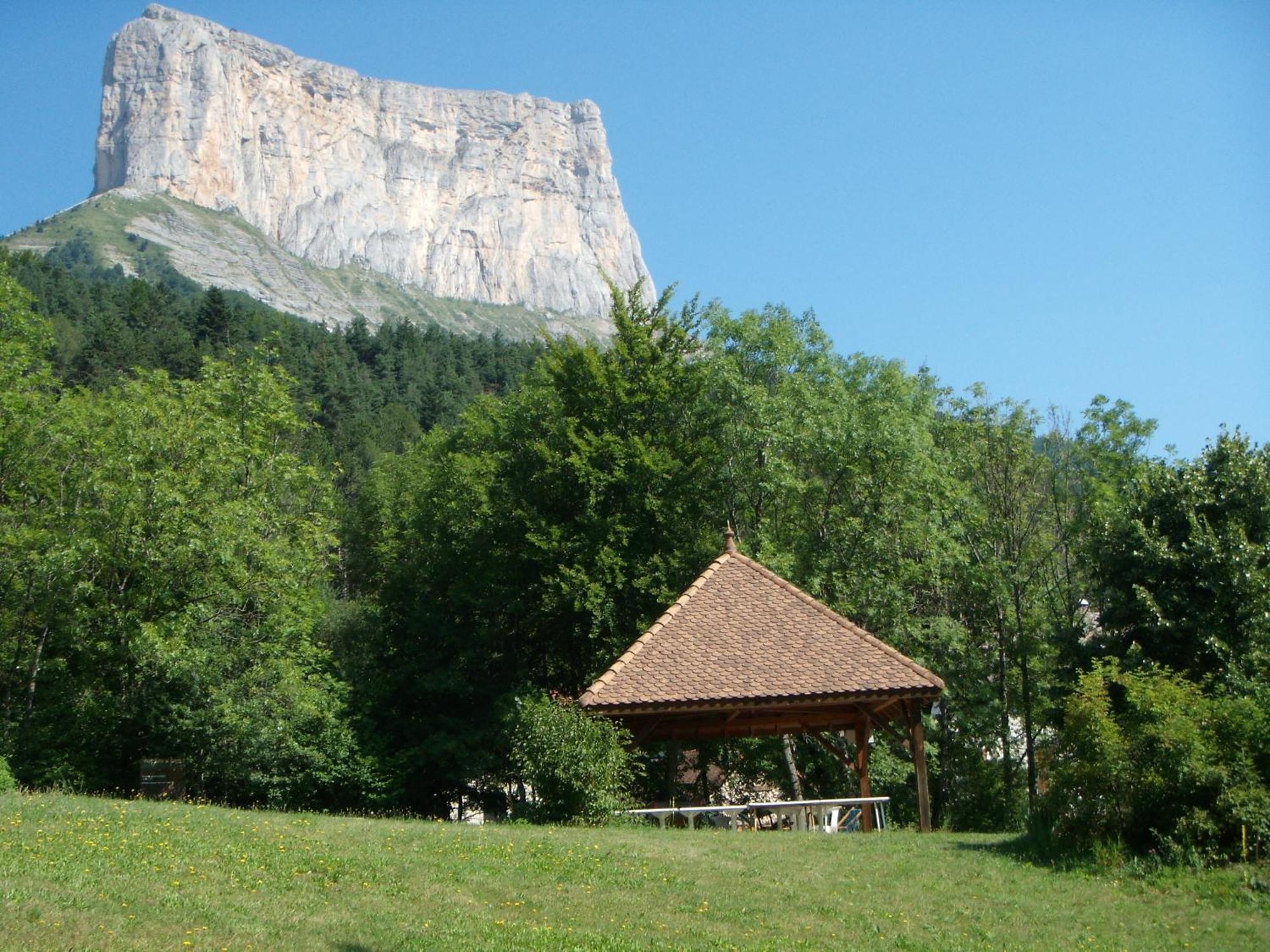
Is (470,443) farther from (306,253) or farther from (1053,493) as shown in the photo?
(306,253)

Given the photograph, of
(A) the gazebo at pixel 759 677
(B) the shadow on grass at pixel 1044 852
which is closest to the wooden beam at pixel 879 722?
(A) the gazebo at pixel 759 677

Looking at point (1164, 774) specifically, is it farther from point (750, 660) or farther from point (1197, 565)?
point (1197, 565)

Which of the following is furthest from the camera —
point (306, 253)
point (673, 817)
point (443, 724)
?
point (306, 253)

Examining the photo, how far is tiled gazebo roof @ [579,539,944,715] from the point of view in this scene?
52.2 ft

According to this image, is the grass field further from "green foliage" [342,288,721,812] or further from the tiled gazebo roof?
"green foliage" [342,288,721,812]

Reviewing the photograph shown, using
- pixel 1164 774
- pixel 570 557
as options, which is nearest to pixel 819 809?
pixel 1164 774

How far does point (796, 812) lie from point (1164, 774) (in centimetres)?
595

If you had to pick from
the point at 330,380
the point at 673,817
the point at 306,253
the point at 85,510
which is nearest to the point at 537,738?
the point at 673,817

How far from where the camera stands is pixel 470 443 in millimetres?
34031

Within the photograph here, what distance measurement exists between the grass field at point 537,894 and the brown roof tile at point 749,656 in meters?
3.14

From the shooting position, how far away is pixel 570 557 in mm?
25062

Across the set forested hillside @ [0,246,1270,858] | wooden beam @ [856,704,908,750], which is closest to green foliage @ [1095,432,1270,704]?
forested hillside @ [0,246,1270,858]

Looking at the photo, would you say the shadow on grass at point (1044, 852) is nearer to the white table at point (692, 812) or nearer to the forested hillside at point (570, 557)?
the white table at point (692, 812)

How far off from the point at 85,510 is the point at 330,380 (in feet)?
135
